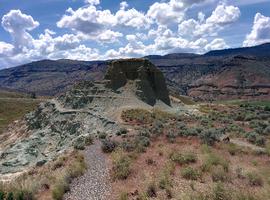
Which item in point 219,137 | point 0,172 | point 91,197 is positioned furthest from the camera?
point 0,172

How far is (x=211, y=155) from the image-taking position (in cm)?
2020

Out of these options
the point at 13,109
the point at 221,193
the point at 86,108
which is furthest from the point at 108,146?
the point at 13,109

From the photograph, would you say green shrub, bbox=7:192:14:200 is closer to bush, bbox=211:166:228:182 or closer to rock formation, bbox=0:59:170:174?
bush, bbox=211:166:228:182

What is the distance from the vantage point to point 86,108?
53250 mm

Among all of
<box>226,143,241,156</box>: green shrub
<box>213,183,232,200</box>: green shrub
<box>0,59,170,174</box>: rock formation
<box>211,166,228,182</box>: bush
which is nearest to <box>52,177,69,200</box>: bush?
<box>211,166,228,182</box>: bush

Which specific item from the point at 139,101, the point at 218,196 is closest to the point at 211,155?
the point at 218,196

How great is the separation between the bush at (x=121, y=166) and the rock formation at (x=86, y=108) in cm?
1865

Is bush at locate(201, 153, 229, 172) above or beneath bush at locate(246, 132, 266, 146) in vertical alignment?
above

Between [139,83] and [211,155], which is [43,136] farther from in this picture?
[211,155]

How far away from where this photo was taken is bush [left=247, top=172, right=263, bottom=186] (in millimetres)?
15789

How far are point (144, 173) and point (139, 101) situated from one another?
116 feet

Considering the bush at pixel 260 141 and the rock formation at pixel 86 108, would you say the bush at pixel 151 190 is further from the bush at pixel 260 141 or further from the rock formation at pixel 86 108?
the rock formation at pixel 86 108

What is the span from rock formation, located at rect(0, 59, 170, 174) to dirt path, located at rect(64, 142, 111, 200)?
18268 millimetres

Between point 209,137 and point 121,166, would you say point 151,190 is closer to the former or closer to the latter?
point 121,166
